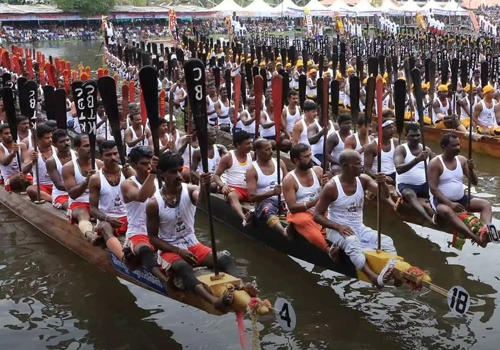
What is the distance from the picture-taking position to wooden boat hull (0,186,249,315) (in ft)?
20.2

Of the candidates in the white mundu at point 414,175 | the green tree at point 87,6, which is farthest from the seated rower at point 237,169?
the green tree at point 87,6

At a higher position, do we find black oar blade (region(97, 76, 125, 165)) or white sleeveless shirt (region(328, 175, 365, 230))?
black oar blade (region(97, 76, 125, 165))

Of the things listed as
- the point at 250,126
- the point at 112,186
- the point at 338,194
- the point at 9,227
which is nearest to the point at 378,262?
the point at 338,194

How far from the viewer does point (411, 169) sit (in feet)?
28.5

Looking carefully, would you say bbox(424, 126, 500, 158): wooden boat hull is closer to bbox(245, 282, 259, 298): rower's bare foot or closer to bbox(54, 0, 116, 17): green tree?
bbox(245, 282, 259, 298): rower's bare foot

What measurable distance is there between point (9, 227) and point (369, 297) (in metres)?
5.94

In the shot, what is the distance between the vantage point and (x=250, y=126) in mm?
13664

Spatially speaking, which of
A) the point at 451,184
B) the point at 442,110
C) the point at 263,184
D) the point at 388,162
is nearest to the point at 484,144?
the point at 442,110

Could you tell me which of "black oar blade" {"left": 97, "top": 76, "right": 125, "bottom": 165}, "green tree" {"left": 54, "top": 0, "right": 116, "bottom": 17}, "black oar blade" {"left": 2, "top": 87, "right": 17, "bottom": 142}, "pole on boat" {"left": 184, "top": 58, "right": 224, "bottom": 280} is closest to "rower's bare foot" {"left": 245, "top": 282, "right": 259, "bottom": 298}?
"pole on boat" {"left": 184, "top": 58, "right": 224, "bottom": 280}

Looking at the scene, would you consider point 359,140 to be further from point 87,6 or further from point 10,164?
point 87,6

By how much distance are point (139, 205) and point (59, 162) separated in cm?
250

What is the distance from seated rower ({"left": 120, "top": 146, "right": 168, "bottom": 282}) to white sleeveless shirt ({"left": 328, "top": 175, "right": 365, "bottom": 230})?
1857 mm

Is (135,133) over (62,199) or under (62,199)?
over

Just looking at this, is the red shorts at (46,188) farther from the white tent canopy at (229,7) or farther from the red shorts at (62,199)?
the white tent canopy at (229,7)
